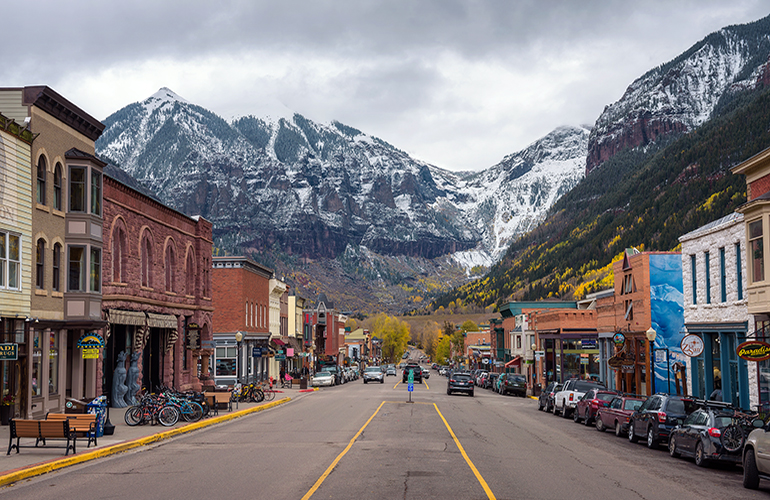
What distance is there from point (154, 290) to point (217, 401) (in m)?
7.63

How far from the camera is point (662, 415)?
73.8 feet

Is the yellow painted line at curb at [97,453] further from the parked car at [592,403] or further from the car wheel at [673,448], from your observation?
the parked car at [592,403]

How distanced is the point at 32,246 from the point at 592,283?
14679 cm

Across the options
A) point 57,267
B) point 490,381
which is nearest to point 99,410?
point 57,267

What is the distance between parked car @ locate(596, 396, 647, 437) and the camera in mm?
26359

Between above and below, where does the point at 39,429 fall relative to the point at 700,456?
above

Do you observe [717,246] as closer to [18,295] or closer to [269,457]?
[269,457]

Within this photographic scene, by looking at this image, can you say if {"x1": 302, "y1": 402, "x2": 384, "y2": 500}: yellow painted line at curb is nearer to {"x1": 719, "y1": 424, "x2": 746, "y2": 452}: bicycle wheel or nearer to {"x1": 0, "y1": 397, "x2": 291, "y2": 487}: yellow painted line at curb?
{"x1": 0, "y1": 397, "x2": 291, "y2": 487}: yellow painted line at curb

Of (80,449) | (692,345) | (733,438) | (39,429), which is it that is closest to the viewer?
(733,438)

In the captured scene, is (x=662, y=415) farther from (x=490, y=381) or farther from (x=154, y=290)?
(x=490, y=381)

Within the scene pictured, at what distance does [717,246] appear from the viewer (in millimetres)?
32500

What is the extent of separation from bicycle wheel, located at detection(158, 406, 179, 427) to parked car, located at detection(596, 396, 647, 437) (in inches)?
609

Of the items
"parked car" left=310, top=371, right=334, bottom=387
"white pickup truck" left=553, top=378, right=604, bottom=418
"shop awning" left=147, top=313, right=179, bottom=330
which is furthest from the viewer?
"parked car" left=310, top=371, right=334, bottom=387

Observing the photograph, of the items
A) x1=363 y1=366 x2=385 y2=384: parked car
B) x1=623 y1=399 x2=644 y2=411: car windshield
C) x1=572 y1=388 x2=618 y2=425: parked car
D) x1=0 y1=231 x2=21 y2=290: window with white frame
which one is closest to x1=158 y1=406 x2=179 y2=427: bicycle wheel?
x1=0 y1=231 x2=21 y2=290: window with white frame
